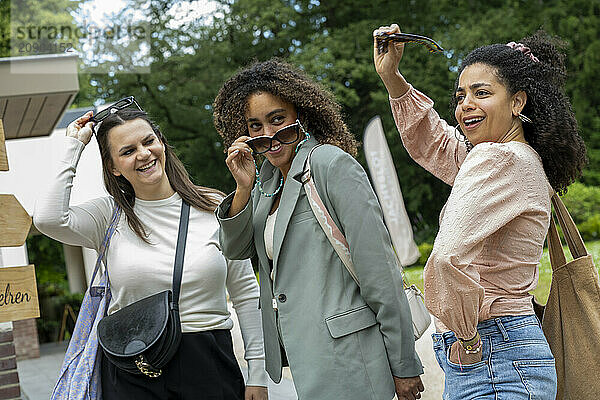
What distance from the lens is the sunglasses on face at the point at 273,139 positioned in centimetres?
253

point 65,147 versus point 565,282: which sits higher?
point 65,147

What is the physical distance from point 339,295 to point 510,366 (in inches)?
23.6

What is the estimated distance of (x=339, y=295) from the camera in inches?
90.3

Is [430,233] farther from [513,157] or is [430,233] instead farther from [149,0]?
[513,157]

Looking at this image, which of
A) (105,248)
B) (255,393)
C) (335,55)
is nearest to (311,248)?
(255,393)

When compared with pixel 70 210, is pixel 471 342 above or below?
below

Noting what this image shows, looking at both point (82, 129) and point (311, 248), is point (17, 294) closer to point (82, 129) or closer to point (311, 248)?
point (82, 129)

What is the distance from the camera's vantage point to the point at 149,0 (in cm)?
2309

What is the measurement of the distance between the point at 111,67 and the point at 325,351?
2179 centimetres

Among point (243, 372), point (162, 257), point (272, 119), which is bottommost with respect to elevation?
point (243, 372)

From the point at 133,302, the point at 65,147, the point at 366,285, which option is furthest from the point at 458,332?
the point at 65,147

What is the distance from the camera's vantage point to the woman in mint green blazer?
7.40 ft

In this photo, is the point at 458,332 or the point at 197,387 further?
the point at 197,387

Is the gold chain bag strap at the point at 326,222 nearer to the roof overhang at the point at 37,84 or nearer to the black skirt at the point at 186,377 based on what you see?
the black skirt at the point at 186,377
